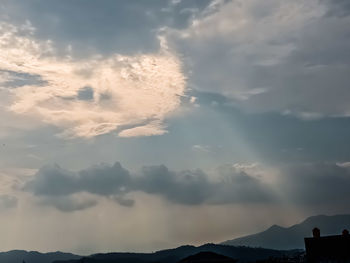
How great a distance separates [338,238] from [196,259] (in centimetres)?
2911

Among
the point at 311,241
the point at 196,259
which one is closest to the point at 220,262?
the point at 196,259

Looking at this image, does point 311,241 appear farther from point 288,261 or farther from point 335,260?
point 288,261

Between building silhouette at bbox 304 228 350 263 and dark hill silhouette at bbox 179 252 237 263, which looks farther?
dark hill silhouette at bbox 179 252 237 263

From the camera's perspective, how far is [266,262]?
78.8 meters

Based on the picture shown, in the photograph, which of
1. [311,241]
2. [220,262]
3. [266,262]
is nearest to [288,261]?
[266,262]

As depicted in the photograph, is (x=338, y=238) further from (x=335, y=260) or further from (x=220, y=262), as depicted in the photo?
(x=220, y=262)

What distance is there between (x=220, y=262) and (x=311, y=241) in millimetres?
21975

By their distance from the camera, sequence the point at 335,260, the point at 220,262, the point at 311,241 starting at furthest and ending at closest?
the point at 220,262 → the point at 311,241 → the point at 335,260

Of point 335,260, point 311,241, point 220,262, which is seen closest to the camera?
point 335,260

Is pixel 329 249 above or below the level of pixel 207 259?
above

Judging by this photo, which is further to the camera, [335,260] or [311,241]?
[311,241]

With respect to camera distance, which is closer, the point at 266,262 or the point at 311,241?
the point at 311,241

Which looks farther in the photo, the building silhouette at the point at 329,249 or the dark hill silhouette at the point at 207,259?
the dark hill silhouette at the point at 207,259

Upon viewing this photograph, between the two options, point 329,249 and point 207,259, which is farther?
point 207,259
